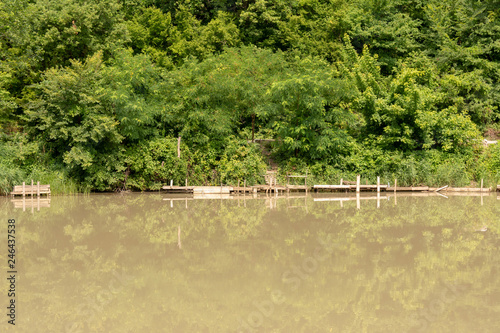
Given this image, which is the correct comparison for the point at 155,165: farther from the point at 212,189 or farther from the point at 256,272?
the point at 256,272

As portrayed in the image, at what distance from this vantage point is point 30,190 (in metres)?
24.1

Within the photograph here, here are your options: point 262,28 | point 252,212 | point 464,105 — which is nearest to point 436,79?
point 464,105

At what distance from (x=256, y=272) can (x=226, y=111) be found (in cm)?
1931

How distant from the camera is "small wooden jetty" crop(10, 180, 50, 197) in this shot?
23.9 meters

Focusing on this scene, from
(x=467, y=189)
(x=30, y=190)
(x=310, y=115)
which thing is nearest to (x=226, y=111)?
(x=310, y=115)

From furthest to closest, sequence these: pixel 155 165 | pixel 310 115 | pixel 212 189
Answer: pixel 310 115 < pixel 155 165 < pixel 212 189

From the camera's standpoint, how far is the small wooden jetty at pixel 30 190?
942 inches

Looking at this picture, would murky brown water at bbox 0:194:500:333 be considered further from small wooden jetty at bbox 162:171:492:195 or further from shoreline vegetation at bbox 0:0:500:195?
shoreline vegetation at bbox 0:0:500:195

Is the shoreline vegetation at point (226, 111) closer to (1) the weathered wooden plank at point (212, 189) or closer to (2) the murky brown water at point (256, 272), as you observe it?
(1) the weathered wooden plank at point (212, 189)

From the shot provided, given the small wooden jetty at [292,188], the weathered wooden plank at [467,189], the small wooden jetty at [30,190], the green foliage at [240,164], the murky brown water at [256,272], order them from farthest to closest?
the green foliage at [240,164] < the small wooden jetty at [292,188] < the weathered wooden plank at [467,189] < the small wooden jetty at [30,190] < the murky brown water at [256,272]

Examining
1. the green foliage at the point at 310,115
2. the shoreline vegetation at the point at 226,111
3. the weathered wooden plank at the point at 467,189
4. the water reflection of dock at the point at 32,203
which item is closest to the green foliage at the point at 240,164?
the shoreline vegetation at the point at 226,111

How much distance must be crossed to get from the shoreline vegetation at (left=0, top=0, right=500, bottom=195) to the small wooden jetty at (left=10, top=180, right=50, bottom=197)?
73 centimetres

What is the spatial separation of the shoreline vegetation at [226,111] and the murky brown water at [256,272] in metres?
8.69

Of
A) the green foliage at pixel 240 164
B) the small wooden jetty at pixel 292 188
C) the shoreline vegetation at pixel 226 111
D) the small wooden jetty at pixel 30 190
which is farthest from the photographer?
the green foliage at pixel 240 164
